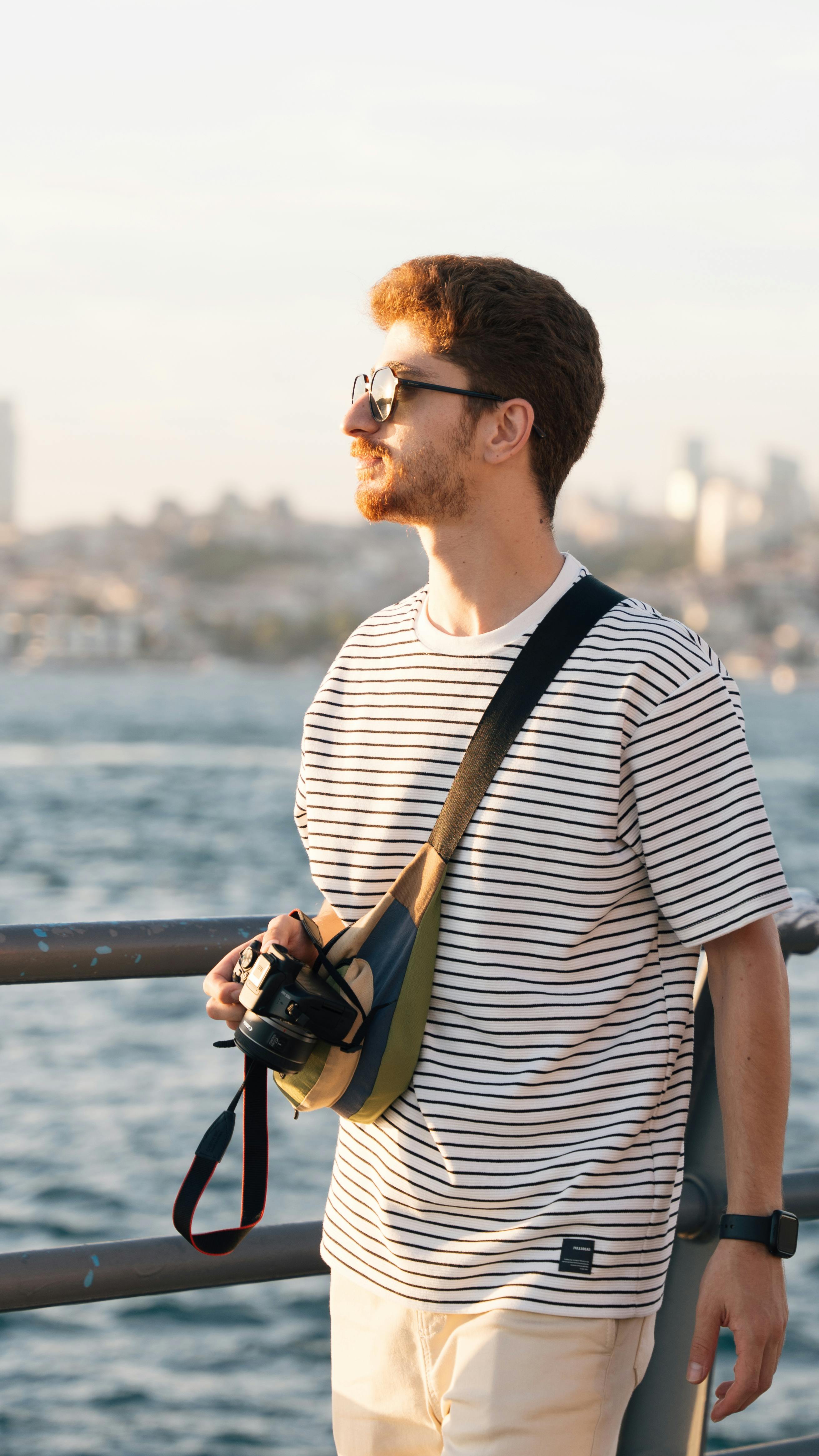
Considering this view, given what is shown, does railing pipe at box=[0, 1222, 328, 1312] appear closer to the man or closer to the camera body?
the man

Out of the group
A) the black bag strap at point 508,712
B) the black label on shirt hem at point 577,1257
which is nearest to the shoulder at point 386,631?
the black bag strap at point 508,712

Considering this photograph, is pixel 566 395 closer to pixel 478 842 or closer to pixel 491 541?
pixel 491 541

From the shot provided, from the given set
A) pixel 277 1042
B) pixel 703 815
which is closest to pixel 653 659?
pixel 703 815

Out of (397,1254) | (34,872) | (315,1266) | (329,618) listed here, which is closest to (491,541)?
(397,1254)

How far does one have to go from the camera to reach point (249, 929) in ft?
6.57

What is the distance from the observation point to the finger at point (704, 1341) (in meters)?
1.62

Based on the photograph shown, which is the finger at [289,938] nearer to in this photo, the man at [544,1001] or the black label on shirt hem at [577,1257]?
the man at [544,1001]

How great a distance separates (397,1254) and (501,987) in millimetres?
335

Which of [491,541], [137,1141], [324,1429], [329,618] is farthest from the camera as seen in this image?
[329,618]

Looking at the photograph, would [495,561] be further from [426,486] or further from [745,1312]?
[745,1312]

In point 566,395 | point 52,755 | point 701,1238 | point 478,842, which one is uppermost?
point 566,395

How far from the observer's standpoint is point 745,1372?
1597mm

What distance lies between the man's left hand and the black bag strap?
542 millimetres

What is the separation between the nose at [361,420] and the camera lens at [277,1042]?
0.72m
